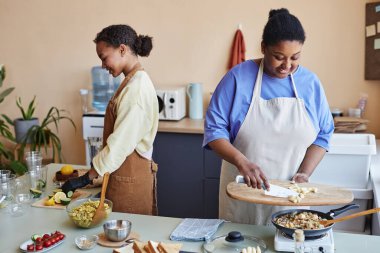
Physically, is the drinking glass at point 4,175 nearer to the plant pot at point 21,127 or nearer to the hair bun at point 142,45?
the hair bun at point 142,45

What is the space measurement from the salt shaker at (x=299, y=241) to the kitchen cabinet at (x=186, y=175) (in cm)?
199

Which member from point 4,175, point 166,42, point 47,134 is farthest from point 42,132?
point 4,175

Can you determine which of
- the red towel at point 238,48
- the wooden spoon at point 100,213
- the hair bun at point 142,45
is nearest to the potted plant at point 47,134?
the red towel at point 238,48

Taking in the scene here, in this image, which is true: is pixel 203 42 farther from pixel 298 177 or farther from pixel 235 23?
pixel 298 177

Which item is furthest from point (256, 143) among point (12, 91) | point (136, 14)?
point (12, 91)

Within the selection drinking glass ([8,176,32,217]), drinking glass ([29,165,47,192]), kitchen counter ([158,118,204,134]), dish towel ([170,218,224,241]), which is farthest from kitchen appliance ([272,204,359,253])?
kitchen counter ([158,118,204,134])

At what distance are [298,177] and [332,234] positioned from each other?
0.31 m

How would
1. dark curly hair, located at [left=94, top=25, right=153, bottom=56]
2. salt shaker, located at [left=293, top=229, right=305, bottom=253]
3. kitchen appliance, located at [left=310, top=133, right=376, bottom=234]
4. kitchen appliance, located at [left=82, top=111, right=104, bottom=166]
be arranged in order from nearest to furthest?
salt shaker, located at [left=293, top=229, right=305, bottom=253] < dark curly hair, located at [left=94, top=25, right=153, bottom=56] < kitchen appliance, located at [left=310, top=133, right=376, bottom=234] < kitchen appliance, located at [left=82, top=111, right=104, bottom=166]

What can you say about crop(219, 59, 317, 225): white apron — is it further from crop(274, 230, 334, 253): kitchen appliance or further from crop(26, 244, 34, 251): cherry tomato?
crop(26, 244, 34, 251): cherry tomato

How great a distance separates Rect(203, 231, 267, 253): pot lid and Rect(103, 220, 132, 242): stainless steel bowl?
28 cm

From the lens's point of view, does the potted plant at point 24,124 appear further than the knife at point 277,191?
Yes

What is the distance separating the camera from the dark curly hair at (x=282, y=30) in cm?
173

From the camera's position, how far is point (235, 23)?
3721 millimetres

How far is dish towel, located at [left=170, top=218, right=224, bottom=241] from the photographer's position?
166cm
